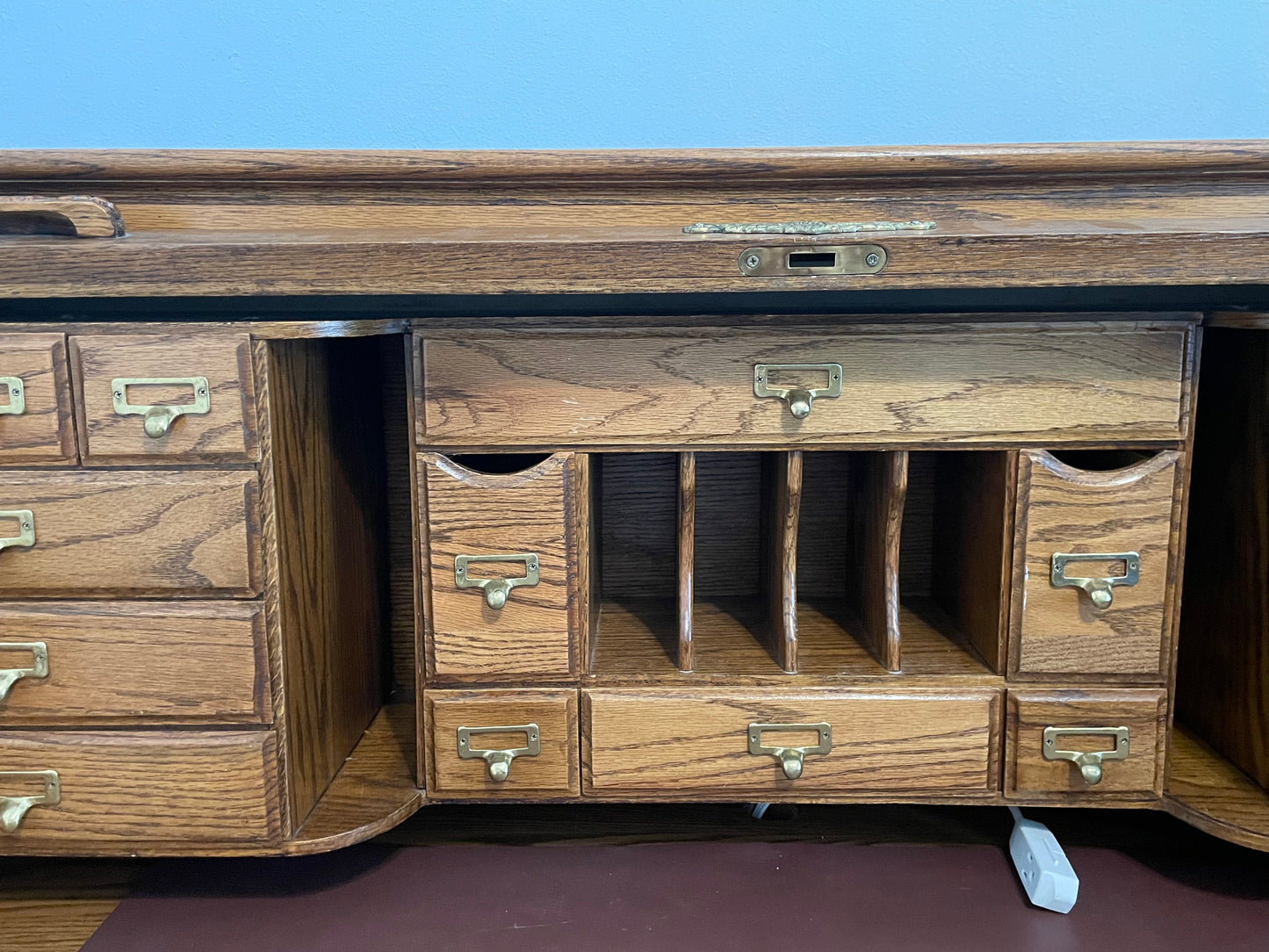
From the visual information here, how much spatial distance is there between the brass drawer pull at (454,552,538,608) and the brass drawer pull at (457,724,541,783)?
0.14 meters

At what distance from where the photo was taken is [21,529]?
78cm

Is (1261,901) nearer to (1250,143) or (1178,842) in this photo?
(1178,842)

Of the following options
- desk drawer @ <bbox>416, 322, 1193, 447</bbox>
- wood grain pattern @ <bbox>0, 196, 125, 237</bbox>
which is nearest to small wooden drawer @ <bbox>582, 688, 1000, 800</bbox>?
desk drawer @ <bbox>416, 322, 1193, 447</bbox>

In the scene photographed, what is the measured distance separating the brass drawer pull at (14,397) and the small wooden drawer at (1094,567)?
0.93 metres

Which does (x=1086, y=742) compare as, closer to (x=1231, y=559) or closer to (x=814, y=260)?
(x=1231, y=559)

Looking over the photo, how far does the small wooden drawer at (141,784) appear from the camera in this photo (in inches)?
32.0

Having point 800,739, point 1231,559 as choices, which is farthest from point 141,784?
point 1231,559

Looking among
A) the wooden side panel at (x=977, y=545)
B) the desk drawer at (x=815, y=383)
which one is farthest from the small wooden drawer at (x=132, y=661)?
the wooden side panel at (x=977, y=545)

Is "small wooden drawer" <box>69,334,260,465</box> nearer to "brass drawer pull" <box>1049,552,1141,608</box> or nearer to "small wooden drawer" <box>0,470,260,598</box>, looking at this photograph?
"small wooden drawer" <box>0,470,260,598</box>

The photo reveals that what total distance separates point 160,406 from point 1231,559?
3.59 feet

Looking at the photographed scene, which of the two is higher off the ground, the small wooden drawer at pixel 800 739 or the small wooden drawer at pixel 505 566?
the small wooden drawer at pixel 505 566

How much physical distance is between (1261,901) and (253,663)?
1.04 meters

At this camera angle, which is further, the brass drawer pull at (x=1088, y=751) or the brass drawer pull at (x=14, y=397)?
the brass drawer pull at (x=1088, y=751)

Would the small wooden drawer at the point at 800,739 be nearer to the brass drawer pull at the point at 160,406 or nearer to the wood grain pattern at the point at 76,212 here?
the brass drawer pull at the point at 160,406
